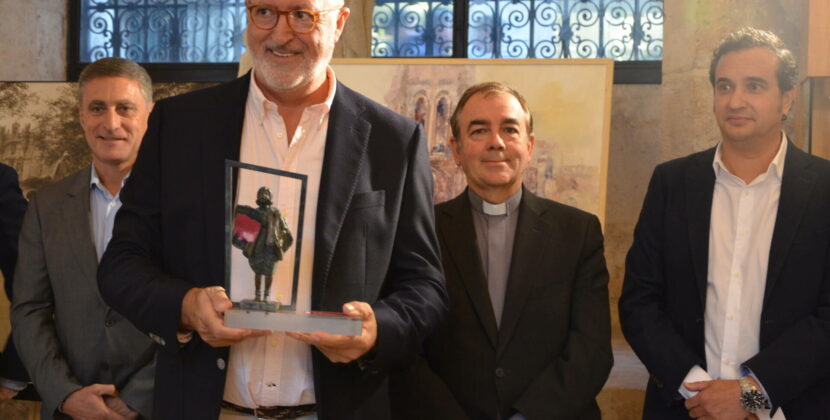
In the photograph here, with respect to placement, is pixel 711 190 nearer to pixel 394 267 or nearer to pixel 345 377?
pixel 394 267

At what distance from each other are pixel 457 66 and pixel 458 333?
2061 mm

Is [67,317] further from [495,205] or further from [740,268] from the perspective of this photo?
[740,268]

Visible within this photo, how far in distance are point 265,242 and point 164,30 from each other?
545cm

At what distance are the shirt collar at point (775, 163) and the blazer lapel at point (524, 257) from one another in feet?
2.08

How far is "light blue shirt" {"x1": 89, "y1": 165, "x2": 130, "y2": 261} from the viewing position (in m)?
3.44

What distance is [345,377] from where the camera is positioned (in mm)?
2324

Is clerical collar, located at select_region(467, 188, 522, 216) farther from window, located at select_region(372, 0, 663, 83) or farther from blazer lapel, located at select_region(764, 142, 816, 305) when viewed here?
window, located at select_region(372, 0, 663, 83)

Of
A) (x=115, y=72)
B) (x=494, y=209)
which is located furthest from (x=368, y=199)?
(x=115, y=72)

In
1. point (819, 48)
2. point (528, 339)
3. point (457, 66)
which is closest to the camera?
point (528, 339)

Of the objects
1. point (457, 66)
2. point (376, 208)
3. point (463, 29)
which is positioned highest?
point (463, 29)

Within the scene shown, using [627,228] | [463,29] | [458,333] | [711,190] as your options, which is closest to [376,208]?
[458,333]

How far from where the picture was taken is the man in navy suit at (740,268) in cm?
301

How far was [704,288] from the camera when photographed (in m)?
3.19

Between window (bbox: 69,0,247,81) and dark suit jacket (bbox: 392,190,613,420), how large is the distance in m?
4.34
